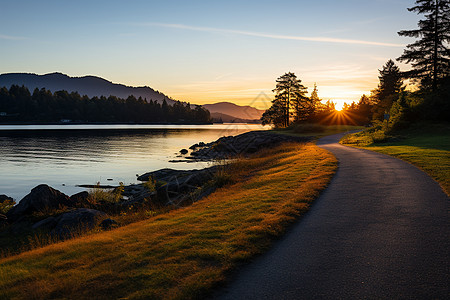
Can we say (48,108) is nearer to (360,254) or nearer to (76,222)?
(76,222)

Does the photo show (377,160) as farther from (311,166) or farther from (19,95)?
(19,95)

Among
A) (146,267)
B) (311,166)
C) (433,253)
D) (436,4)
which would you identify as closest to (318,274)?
(433,253)

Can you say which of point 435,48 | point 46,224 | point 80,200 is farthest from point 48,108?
point 46,224

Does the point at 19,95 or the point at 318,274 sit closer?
the point at 318,274

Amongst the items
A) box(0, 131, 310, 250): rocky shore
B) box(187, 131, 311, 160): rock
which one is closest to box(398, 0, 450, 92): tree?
box(187, 131, 311, 160): rock

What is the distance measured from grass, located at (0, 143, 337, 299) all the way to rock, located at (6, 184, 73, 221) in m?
8.13

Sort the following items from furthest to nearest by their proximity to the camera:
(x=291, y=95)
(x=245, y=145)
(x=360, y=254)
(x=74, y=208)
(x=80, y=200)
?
(x=291, y=95), (x=245, y=145), (x=80, y=200), (x=74, y=208), (x=360, y=254)

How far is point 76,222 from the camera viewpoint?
12297 millimetres

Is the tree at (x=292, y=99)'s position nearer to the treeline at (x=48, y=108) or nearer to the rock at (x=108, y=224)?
the rock at (x=108, y=224)

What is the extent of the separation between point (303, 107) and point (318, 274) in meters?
80.4

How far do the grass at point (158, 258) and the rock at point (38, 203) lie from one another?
813 cm

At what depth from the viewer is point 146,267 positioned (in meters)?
5.91

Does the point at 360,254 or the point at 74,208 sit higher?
the point at 360,254

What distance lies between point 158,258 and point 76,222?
7640 millimetres
